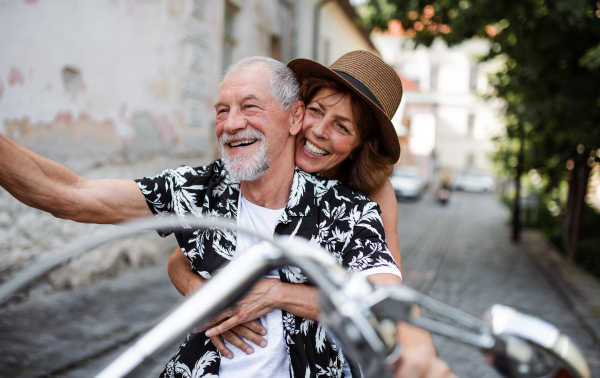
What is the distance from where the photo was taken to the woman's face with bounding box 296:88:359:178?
1925 millimetres

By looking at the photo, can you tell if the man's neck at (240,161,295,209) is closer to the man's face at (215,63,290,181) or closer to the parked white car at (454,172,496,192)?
the man's face at (215,63,290,181)

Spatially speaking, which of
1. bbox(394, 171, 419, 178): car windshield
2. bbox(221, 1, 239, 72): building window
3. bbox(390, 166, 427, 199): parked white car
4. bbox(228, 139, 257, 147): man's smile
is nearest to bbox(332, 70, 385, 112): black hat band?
bbox(228, 139, 257, 147): man's smile

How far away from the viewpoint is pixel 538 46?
271 inches

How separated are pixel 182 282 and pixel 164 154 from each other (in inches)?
212

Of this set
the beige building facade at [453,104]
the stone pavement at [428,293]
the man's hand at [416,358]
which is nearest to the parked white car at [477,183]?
the beige building facade at [453,104]

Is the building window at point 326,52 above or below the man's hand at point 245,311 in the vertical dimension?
above

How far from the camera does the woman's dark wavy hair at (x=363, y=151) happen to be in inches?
77.9

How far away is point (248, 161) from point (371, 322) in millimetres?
1024

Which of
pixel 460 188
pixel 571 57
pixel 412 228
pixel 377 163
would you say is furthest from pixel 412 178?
pixel 377 163

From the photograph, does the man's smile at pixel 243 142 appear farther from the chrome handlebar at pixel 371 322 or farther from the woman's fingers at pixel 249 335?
the chrome handlebar at pixel 371 322

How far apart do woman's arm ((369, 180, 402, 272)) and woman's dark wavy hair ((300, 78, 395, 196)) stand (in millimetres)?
33

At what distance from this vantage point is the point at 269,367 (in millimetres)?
1582

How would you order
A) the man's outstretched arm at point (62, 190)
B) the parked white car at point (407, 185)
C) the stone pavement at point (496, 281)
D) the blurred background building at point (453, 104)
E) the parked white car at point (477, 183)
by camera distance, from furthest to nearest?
the blurred background building at point (453, 104), the parked white car at point (477, 183), the parked white car at point (407, 185), the stone pavement at point (496, 281), the man's outstretched arm at point (62, 190)

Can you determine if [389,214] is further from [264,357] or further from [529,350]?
[529,350]
